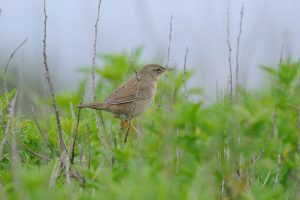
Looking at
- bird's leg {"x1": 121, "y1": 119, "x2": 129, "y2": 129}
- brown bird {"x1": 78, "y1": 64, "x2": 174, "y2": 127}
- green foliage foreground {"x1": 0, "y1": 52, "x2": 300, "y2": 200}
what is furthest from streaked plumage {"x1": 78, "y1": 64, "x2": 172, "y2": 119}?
green foliage foreground {"x1": 0, "y1": 52, "x2": 300, "y2": 200}

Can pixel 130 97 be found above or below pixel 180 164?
above

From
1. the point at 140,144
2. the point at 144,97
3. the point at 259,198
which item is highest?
the point at 144,97

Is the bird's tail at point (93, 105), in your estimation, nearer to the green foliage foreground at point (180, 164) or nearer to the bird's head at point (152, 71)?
the green foliage foreground at point (180, 164)

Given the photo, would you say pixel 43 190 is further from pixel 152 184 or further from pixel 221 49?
pixel 221 49

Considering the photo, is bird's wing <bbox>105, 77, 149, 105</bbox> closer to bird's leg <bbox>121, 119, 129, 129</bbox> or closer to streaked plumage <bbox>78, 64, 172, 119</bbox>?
streaked plumage <bbox>78, 64, 172, 119</bbox>

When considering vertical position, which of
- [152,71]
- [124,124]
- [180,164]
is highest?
[152,71]

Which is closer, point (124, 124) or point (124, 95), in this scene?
point (124, 124)

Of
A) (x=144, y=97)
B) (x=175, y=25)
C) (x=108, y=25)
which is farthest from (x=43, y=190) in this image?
(x=175, y=25)

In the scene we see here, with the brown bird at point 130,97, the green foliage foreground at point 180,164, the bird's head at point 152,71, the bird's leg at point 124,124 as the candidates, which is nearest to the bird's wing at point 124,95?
the brown bird at point 130,97

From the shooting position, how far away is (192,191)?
2.79m

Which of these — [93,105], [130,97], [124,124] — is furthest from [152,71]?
[93,105]

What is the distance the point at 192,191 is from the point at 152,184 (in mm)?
164

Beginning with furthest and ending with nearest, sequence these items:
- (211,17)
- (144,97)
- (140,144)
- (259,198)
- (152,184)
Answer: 1. (144,97)
2. (211,17)
3. (140,144)
4. (259,198)
5. (152,184)

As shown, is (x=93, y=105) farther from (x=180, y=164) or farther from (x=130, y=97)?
(x=180, y=164)
